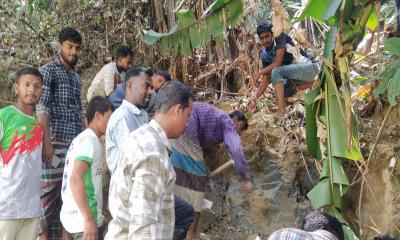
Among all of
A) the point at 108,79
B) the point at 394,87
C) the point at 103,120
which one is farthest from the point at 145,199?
the point at 108,79

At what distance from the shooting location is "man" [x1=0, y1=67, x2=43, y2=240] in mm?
3699

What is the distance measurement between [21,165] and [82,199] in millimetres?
672

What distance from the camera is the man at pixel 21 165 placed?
370cm

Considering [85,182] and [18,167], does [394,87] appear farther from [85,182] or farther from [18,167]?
[18,167]

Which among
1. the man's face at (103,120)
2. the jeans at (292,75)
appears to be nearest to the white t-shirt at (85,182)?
the man's face at (103,120)

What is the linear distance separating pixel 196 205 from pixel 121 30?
3492 millimetres

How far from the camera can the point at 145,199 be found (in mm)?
2447

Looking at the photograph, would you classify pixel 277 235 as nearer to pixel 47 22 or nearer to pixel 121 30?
pixel 121 30

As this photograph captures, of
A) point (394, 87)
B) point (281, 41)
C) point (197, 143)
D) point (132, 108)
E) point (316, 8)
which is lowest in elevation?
point (197, 143)

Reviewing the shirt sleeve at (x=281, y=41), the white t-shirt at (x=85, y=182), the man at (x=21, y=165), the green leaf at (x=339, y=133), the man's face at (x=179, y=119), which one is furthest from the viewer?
the shirt sleeve at (x=281, y=41)

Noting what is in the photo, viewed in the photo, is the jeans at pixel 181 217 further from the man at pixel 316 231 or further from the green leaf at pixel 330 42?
the green leaf at pixel 330 42

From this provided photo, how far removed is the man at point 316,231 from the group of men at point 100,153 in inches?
21.7

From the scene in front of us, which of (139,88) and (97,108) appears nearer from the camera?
(97,108)

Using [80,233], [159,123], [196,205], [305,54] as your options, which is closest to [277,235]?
[159,123]
